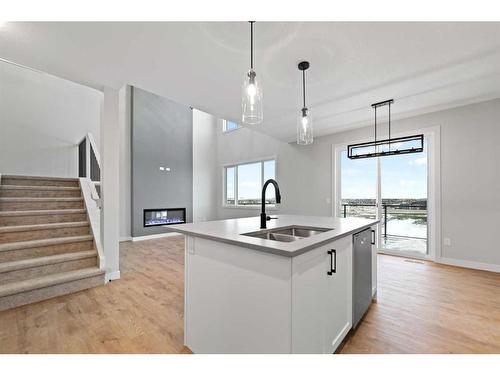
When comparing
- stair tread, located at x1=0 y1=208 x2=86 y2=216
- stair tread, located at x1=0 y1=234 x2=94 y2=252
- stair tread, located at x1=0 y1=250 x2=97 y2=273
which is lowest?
stair tread, located at x1=0 y1=250 x2=97 y2=273

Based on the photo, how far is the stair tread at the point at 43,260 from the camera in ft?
7.98

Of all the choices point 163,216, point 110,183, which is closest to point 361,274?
point 110,183

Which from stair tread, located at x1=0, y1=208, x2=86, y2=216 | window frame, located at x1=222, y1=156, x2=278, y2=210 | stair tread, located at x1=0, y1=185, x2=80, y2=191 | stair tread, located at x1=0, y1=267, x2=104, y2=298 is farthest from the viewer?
window frame, located at x1=222, y1=156, x2=278, y2=210

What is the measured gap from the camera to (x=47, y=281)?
8.11ft

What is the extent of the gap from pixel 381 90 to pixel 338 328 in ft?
9.37

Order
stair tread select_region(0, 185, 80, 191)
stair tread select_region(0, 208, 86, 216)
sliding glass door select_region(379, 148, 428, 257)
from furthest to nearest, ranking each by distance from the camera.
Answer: sliding glass door select_region(379, 148, 428, 257), stair tread select_region(0, 185, 80, 191), stair tread select_region(0, 208, 86, 216)

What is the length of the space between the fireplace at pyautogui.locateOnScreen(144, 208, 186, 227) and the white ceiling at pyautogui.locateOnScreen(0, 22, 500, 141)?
3.77m

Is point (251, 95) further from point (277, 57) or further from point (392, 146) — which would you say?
point (392, 146)

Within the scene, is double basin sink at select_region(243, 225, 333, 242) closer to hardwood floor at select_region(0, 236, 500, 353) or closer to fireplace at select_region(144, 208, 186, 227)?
hardwood floor at select_region(0, 236, 500, 353)

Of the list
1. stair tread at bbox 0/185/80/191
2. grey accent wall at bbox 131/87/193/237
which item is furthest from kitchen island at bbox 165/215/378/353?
grey accent wall at bbox 131/87/193/237

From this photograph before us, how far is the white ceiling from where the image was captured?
1.85 metres

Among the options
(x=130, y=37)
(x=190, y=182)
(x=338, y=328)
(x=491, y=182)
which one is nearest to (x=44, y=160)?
(x=190, y=182)

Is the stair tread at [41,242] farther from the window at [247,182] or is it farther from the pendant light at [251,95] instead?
the window at [247,182]

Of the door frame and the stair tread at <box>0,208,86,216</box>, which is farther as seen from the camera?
the door frame
